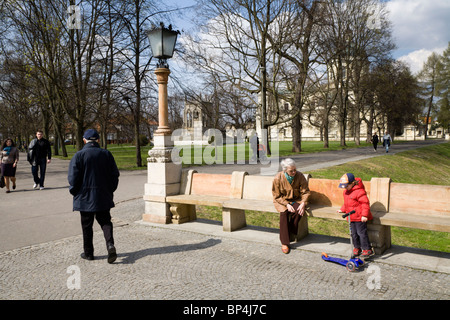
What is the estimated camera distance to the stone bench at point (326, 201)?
204 inches

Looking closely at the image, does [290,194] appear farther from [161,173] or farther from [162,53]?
[162,53]

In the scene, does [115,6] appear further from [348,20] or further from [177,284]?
[348,20]

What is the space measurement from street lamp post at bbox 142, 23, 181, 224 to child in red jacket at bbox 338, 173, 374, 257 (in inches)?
148

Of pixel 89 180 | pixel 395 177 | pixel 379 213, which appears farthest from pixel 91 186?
pixel 395 177

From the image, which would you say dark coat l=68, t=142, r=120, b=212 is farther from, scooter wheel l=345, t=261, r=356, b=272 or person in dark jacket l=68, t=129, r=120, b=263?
scooter wheel l=345, t=261, r=356, b=272

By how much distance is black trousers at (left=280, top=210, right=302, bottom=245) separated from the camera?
565cm

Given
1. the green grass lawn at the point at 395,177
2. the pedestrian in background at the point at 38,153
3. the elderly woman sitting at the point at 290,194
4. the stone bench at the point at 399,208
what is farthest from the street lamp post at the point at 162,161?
the pedestrian in background at the point at 38,153

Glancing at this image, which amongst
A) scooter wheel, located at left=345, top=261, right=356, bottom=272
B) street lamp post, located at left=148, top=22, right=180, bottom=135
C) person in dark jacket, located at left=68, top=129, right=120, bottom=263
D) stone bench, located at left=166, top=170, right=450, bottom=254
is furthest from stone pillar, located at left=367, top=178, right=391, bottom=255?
street lamp post, located at left=148, top=22, right=180, bottom=135

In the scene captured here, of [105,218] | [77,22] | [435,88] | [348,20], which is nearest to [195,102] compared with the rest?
[77,22]

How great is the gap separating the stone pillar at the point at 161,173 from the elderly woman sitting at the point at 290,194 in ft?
8.61

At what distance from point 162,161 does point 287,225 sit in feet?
10.4

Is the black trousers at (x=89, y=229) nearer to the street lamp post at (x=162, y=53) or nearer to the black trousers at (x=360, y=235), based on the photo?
the street lamp post at (x=162, y=53)

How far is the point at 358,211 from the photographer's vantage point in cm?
520

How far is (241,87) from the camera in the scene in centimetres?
2553
